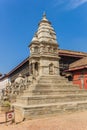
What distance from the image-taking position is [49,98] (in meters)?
13.6

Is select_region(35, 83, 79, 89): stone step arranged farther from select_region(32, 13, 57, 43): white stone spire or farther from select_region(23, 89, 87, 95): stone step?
select_region(32, 13, 57, 43): white stone spire

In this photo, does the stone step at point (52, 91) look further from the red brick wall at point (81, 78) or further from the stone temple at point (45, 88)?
the red brick wall at point (81, 78)

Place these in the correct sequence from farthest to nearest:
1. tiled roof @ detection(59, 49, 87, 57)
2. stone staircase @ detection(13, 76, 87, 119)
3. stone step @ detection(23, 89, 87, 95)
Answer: tiled roof @ detection(59, 49, 87, 57)
stone step @ detection(23, 89, 87, 95)
stone staircase @ detection(13, 76, 87, 119)

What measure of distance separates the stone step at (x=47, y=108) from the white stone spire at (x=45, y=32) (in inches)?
277

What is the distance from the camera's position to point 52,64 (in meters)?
17.5

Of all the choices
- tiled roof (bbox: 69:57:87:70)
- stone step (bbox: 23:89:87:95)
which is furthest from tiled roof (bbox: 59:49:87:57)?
stone step (bbox: 23:89:87:95)

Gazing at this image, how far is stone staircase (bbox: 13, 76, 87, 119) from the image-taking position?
12.2 metres

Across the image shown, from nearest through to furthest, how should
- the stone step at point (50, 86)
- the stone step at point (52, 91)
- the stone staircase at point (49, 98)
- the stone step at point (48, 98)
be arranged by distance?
the stone staircase at point (49, 98) → the stone step at point (48, 98) → the stone step at point (52, 91) → the stone step at point (50, 86)

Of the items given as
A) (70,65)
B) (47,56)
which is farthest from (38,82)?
(70,65)

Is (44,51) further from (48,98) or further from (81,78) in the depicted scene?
(81,78)

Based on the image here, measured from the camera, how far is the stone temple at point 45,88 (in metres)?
12.6

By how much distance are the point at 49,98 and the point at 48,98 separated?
0.09m

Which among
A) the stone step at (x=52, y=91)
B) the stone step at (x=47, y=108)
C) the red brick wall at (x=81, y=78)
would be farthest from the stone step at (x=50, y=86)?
the red brick wall at (x=81, y=78)

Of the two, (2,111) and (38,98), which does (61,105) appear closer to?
(38,98)
